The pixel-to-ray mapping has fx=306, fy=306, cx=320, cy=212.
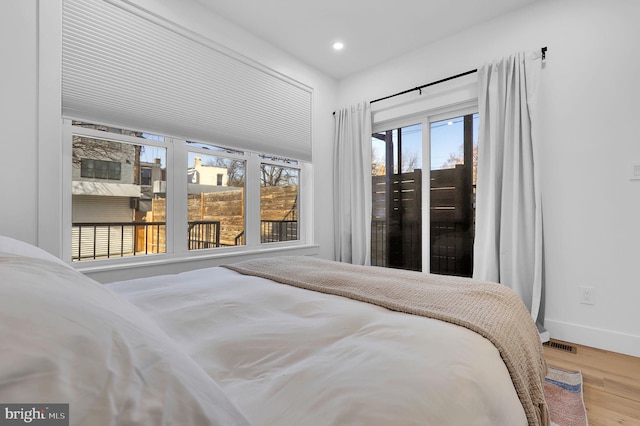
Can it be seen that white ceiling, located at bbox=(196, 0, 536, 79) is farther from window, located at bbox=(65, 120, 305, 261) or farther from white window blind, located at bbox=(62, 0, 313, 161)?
window, located at bbox=(65, 120, 305, 261)

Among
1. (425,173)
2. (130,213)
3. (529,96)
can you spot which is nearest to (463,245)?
(425,173)

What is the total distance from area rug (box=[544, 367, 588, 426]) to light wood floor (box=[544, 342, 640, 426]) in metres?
0.04

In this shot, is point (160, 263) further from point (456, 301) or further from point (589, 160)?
point (589, 160)

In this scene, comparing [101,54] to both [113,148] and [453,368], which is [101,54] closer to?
[113,148]

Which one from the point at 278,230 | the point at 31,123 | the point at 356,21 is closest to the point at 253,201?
the point at 278,230

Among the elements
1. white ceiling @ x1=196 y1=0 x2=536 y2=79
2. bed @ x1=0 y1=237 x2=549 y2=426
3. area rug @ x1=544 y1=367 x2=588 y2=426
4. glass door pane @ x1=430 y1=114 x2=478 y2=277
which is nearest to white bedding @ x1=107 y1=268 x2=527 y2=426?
bed @ x1=0 y1=237 x2=549 y2=426

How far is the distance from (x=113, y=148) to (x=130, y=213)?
1.73 feet

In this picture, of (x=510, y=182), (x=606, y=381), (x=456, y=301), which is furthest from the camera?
(x=510, y=182)

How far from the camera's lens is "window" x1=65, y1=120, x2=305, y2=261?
2285 millimetres

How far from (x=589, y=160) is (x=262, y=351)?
292 cm

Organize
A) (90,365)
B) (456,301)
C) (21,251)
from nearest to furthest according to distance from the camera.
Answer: (90,365)
(21,251)
(456,301)

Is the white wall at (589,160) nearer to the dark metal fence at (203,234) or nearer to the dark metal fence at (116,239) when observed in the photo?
the dark metal fence at (203,234)

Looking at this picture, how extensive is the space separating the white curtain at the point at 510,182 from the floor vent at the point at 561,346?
218 mm

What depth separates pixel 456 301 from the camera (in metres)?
1.22
